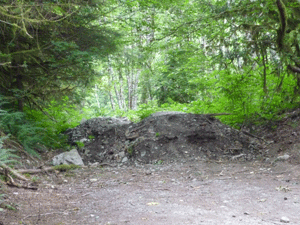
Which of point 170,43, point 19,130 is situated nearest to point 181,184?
point 19,130

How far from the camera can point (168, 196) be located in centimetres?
410

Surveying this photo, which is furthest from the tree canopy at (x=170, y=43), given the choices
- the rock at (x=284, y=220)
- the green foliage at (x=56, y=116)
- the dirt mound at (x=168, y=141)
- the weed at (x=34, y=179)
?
the rock at (x=284, y=220)

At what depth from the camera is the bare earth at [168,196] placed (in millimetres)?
3025

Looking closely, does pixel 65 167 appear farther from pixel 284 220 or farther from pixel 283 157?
pixel 283 157

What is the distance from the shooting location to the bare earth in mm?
3025

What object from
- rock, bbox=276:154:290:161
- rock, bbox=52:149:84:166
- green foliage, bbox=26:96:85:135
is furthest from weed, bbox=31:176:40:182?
rock, bbox=276:154:290:161

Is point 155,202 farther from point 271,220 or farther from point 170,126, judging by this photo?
point 170,126

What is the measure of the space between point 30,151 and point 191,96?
→ 1093cm

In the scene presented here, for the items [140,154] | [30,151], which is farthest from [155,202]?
[30,151]

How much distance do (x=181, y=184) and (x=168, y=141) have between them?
2.72 metres

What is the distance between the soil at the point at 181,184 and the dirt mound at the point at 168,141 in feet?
0.11

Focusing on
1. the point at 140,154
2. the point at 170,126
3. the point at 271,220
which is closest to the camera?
the point at 271,220

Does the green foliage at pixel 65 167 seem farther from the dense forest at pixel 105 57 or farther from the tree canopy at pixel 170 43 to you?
the tree canopy at pixel 170 43

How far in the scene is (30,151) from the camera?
6.54m
